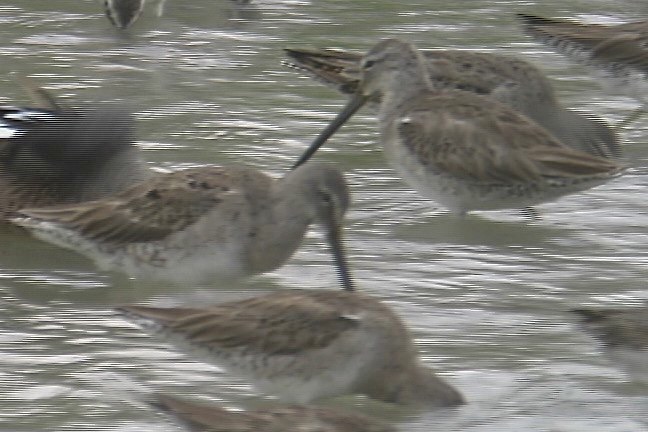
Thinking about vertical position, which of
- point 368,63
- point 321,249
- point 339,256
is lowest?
point 321,249

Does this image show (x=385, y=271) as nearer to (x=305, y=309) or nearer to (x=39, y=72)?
(x=305, y=309)

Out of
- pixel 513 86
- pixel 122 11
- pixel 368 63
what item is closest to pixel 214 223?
pixel 368 63

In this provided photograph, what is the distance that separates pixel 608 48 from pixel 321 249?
10.6ft

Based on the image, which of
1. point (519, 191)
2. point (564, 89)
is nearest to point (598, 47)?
point (564, 89)

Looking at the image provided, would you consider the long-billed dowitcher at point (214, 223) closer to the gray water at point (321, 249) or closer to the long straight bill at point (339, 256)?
the long straight bill at point (339, 256)

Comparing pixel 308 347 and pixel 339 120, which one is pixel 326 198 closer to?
pixel 308 347

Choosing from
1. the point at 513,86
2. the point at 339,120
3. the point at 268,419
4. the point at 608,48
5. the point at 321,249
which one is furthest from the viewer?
the point at 608,48

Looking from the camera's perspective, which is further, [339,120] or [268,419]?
[339,120]

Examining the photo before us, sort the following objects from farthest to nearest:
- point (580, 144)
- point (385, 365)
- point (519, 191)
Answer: point (580, 144) < point (519, 191) < point (385, 365)

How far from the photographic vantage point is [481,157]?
26.8ft

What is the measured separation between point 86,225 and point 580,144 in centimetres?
287

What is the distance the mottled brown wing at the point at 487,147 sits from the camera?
8.11 m

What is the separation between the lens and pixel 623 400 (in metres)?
5.95

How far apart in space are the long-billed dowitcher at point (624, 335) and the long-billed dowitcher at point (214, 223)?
117cm
